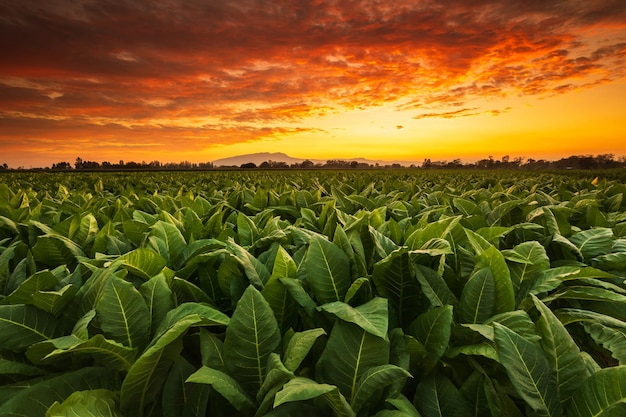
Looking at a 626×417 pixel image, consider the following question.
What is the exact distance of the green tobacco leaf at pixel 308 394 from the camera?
3.32ft

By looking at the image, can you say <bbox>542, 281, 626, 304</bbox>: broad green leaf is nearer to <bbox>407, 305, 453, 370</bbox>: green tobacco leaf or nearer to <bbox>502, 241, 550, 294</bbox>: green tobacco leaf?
<bbox>502, 241, 550, 294</bbox>: green tobacco leaf

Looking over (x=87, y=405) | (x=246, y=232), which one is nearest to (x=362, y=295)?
(x=87, y=405)

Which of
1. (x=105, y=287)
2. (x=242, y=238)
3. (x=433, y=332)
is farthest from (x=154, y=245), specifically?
(x=433, y=332)

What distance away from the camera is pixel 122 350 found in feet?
4.30

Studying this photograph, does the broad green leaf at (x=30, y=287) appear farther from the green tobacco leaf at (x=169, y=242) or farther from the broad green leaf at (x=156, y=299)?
the green tobacco leaf at (x=169, y=242)

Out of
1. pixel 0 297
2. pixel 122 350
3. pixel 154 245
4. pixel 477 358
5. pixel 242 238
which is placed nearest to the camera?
pixel 122 350

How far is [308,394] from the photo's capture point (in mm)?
1024

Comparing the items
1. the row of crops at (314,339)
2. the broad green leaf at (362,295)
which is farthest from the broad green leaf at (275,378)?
the broad green leaf at (362,295)

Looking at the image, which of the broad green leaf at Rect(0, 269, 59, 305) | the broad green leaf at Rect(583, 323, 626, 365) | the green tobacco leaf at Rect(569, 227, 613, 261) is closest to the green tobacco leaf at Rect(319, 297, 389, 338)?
the broad green leaf at Rect(583, 323, 626, 365)

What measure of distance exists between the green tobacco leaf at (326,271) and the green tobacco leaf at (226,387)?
0.58 metres

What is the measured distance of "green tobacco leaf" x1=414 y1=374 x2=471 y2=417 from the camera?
4.44ft

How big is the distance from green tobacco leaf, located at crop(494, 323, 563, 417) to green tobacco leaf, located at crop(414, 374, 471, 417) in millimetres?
210

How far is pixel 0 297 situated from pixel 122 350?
0.99m

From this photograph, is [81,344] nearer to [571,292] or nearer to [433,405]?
[433,405]
